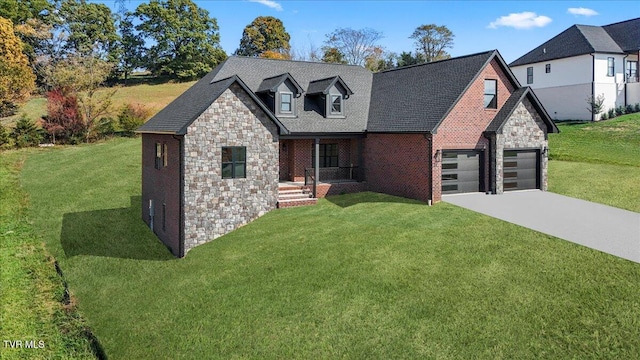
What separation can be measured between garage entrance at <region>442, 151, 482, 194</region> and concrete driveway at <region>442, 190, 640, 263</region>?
469 millimetres

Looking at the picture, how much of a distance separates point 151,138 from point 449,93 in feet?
49.4

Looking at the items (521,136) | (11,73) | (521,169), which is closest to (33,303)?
(521,169)

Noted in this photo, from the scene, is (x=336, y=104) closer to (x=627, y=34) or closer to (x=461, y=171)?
(x=461, y=171)

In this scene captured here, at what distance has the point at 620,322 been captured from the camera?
9.94 metres

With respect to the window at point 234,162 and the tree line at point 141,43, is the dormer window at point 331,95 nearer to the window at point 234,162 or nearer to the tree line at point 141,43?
the window at point 234,162

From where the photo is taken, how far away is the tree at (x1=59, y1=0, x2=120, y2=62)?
6331 cm

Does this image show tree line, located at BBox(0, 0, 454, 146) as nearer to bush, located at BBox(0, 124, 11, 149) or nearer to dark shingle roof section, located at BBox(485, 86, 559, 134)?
bush, located at BBox(0, 124, 11, 149)

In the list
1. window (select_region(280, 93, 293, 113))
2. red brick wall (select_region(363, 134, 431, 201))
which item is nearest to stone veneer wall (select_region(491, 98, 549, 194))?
red brick wall (select_region(363, 134, 431, 201))

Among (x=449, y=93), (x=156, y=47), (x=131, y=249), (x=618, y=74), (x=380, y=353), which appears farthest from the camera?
(x=156, y=47)

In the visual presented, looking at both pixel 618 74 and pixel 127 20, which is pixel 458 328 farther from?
pixel 127 20

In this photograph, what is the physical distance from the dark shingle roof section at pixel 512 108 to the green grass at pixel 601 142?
867 centimetres

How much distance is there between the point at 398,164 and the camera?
21062mm

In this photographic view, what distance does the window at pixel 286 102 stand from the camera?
72.3 ft

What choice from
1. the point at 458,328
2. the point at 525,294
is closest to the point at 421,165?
the point at 525,294
